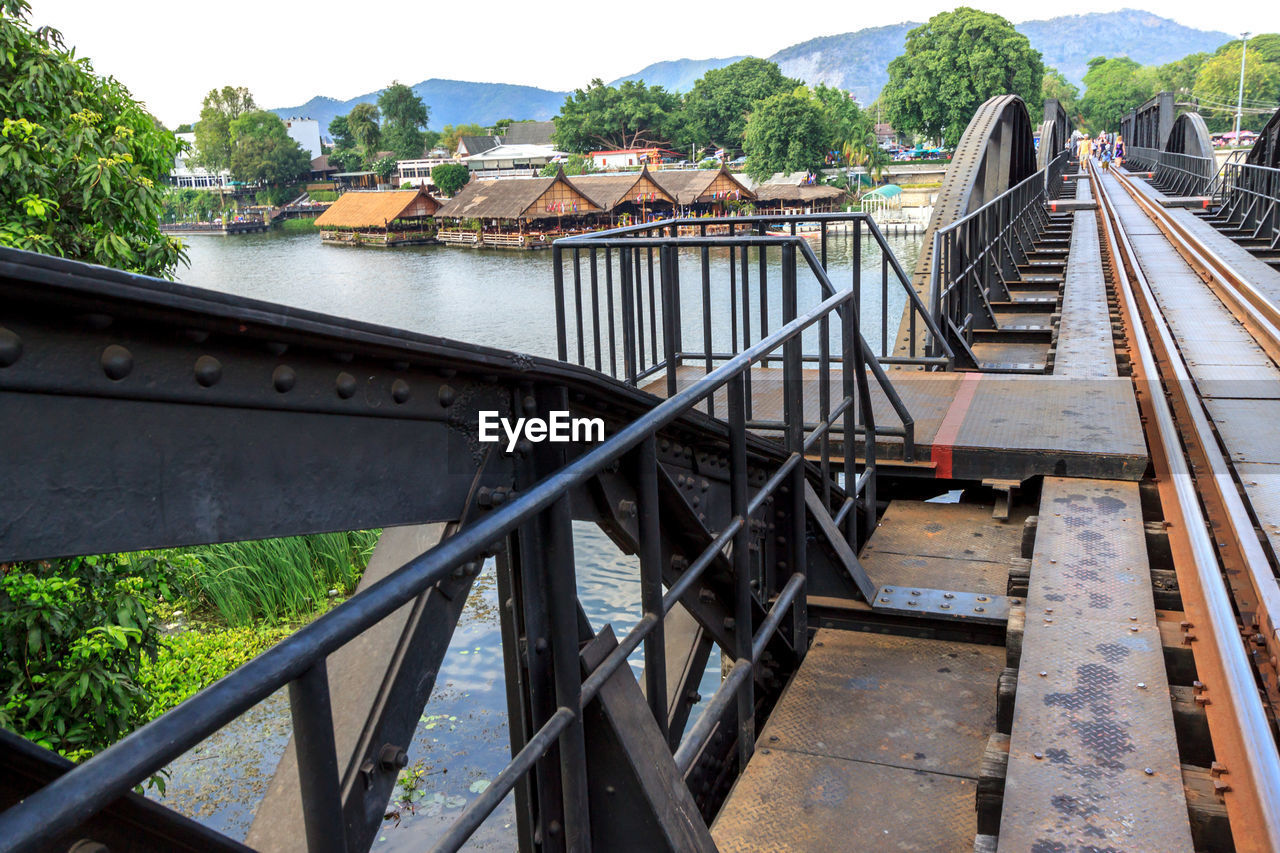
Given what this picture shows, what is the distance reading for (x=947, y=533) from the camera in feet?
16.8

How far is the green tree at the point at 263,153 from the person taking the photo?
104125mm

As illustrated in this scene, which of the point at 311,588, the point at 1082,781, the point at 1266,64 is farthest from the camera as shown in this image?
the point at 1266,64

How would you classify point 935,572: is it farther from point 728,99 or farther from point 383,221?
point 728,99

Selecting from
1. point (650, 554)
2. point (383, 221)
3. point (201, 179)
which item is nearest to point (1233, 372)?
point (650, 554)

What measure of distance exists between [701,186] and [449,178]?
36047mm

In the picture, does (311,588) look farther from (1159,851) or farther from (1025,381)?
(1159,851)

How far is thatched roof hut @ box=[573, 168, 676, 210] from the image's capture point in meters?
60.0

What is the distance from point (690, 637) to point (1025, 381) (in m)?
3.25

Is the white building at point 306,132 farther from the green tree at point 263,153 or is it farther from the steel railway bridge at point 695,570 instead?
the steel railway bridge at point 695,570

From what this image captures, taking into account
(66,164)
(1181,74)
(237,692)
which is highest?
(1181,74)

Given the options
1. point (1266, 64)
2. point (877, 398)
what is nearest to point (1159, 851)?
point (877, 398)

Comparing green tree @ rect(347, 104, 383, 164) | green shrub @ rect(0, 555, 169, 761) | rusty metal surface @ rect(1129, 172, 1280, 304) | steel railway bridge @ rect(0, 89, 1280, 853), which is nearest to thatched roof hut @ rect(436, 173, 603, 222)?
rusty metal surface @ rect(1129, 172, 1280, 304)

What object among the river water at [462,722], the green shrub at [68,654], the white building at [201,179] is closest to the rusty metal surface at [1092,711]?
the river water at [462,722]

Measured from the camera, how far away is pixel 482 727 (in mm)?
9039
